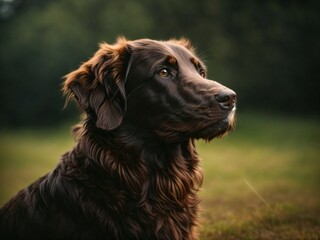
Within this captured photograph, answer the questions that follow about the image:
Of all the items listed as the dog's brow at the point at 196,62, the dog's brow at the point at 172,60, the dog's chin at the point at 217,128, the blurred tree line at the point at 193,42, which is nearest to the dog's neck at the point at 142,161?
the dog's chin at the point at 217,128

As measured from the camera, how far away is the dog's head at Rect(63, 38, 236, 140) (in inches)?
151

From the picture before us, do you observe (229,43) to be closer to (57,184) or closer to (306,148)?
(306,148)

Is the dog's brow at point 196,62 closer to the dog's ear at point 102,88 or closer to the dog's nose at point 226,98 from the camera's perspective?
the dog's ear at point 102,88

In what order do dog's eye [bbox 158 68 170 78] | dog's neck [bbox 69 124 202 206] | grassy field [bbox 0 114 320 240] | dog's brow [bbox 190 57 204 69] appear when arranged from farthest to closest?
1. grassy field [bbox 0 114 320 240]
2. dog's brow [bbox 190 57 204 69]
3. dog's eye [bbox 158 68 170 78]
4. dog's neck [bbox 69 124 202 206]

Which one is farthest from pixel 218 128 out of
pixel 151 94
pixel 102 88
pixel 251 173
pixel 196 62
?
pixel 251 173

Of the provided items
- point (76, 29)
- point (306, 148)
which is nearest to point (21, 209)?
point (306, 148)

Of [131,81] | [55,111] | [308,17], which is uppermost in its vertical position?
[55,111]

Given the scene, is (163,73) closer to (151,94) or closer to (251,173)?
(151,94)

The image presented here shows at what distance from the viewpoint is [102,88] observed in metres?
4.07

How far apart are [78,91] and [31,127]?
2254 cm

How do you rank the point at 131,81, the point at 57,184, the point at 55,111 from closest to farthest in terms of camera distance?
the point at 57,184
the point at 131,81
the point at 55,111

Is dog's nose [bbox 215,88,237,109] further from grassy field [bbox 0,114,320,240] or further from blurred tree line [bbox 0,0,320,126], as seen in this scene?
blurred tree line [bbox 0,0,320,126]

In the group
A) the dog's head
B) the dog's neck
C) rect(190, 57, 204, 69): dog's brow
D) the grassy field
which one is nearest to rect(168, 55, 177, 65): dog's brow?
the dog's head

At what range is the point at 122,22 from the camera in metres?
22.9
